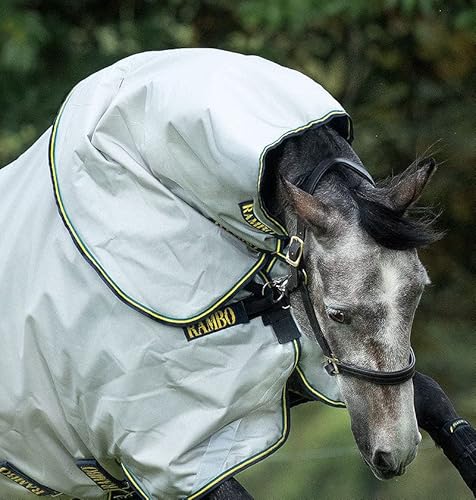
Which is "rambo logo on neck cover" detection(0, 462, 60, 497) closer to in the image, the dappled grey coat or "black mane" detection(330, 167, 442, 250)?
the dappled grey coat

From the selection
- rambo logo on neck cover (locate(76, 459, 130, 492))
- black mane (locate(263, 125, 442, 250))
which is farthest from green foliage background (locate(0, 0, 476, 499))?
black mane (locate(263, 125, 442, 250))

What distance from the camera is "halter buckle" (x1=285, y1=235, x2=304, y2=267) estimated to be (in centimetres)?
251

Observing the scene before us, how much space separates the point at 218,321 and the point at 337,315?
0.33 meters

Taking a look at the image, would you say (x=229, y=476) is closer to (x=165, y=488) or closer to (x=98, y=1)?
(x=165, y=488)

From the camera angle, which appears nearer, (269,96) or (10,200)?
(269,96)

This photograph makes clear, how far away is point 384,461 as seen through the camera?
8.18ft

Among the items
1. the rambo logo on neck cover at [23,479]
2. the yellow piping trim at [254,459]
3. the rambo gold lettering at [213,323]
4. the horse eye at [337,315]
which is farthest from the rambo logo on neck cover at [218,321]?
the rambo logo on neck cover at [23,479]

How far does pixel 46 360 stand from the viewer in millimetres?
2777

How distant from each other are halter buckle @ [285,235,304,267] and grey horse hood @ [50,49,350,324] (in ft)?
0.30

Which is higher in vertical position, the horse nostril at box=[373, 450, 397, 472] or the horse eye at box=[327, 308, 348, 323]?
the horse eye at box=[327, 308, 348, 323]

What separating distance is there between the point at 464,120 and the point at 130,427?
3.47 meters

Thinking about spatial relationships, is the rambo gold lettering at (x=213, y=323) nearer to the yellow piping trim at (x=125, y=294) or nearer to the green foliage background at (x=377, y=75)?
the yellow piping trim at (x=125, y=294)

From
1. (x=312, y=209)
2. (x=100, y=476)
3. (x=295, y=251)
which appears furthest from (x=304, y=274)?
(x=100, y=476)

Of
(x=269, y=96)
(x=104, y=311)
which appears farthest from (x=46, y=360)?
(x=269, y=96)
